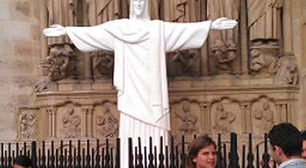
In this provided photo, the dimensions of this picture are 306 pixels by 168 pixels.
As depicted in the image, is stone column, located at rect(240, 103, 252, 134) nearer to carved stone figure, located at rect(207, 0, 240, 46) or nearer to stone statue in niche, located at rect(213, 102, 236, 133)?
stone statue in niche, located at rect(213, 102, 236, 133)

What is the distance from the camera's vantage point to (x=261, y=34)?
25.2 ft

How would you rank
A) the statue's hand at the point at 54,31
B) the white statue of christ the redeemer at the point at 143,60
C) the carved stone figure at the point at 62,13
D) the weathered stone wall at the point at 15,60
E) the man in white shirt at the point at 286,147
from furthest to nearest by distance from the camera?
the weathered stone wall at the point at 15,60
the carved stone figure at the point at 62,13
the statue's hand at the point at 54,31
the white statue of christ the redeemer at the point at 143,60
the man in white shirt at the point at 286,147

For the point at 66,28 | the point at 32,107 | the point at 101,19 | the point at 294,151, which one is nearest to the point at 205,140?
the point at 294,151

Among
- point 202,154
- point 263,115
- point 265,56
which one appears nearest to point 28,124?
point 263,115

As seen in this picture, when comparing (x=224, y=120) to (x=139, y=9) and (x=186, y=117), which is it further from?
(x=139, y=9)

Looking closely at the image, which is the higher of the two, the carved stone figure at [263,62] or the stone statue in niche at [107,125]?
the carved stone figure at [263,62]

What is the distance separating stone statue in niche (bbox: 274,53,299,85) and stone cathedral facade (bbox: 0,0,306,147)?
1 cm

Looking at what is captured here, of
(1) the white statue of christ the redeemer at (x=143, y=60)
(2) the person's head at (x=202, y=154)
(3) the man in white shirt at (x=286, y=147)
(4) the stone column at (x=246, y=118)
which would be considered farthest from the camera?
(4) the stone column at (x=246, y=118)

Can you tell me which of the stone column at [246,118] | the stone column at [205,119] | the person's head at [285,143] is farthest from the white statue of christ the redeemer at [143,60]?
the person's head at [285,143]

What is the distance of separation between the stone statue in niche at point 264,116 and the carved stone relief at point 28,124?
2522 mm

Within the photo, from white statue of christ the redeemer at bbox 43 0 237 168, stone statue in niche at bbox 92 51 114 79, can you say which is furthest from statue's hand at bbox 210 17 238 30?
stone statue in niche at bbox 92 51 114 79

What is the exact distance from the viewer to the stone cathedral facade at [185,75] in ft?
25.4

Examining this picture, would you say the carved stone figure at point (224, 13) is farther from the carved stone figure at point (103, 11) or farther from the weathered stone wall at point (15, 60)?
the weathered stone wall at point (15, 60)

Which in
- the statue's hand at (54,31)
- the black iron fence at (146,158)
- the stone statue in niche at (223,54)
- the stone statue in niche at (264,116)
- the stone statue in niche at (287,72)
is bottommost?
the black iron fence at (146,158)
